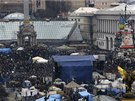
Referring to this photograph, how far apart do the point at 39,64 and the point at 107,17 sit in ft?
83.1

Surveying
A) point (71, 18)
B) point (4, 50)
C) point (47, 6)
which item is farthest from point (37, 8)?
point (4, 50)

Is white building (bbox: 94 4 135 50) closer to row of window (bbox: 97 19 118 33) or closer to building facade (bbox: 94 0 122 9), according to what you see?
row of window (bbox: 97 19 118 33)

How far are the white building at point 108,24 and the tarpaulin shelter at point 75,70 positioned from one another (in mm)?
20516

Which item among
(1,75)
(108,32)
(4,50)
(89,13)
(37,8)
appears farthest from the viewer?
(37,8)

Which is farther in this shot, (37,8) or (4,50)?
(37,8)

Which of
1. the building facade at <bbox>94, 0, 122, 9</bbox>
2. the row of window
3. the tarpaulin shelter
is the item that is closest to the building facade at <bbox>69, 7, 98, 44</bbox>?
the row of window

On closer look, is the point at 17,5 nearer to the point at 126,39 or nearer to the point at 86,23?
the point at 86,23

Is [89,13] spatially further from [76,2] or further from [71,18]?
[76,2]

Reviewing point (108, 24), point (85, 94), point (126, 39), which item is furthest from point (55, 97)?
point (108, 24)

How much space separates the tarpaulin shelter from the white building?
67.3 ft

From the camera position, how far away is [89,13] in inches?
2144

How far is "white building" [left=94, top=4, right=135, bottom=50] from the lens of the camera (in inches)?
1817

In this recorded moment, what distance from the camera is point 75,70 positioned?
920 inches

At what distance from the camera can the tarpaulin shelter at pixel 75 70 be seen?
23.2 meters
